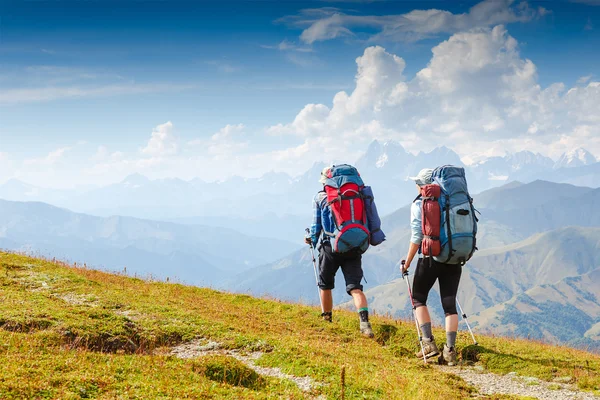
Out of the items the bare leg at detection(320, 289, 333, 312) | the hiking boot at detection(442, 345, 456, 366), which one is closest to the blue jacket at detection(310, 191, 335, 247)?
the bare leg at detection(320, 289, 333, 312)

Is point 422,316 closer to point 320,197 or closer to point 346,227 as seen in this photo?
point 346,227

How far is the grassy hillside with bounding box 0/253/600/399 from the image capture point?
6.16 metres

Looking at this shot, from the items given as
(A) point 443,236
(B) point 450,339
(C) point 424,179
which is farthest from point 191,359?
(C) point 424,179

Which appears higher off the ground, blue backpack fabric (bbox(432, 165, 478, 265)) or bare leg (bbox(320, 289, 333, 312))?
blue backpack fabric (bbox(432, 165, 478, 265))

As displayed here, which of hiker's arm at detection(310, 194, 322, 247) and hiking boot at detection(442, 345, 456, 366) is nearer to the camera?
hiking boot at detection(442, 345, 456, 366)

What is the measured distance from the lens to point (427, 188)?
9.92 meters

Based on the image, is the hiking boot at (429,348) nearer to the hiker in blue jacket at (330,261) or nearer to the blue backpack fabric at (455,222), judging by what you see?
the hiker in blue jacket at (330,261)

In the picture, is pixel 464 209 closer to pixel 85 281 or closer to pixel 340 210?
pixel 340 210

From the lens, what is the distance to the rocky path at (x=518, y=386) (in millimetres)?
7887

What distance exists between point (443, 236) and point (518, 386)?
3293 millimetres

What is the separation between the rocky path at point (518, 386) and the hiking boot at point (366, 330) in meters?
2.45

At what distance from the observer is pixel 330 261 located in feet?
40.2

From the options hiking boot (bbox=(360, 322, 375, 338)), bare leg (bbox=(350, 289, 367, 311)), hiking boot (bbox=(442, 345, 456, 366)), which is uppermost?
bare leg (bbox=(350, 289, 367, 311))

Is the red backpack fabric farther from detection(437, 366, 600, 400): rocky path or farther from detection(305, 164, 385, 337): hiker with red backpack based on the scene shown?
detection(437, 366, 600, 400): rocky path
